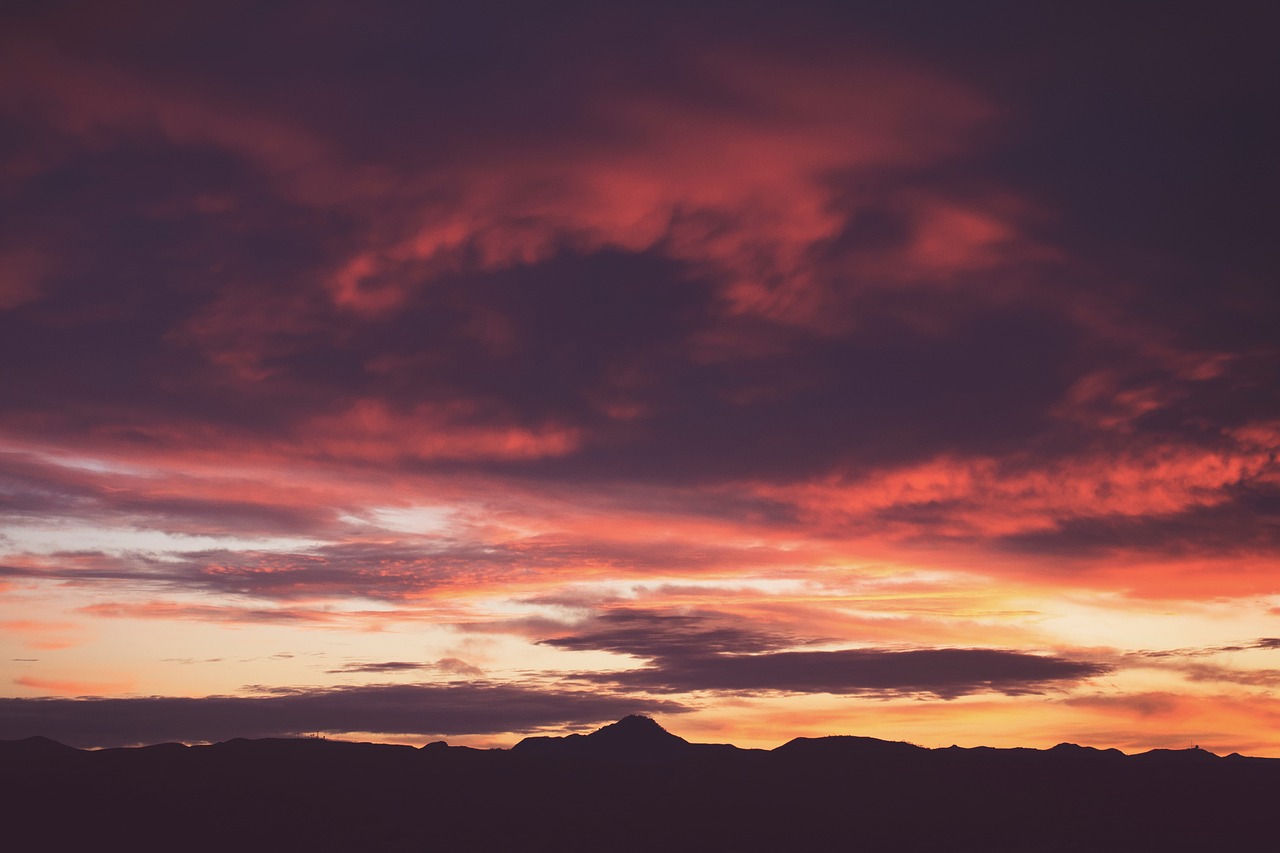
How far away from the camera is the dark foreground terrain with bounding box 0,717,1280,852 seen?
134m

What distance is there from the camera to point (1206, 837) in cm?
13275

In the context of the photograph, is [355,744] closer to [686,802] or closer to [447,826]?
[447,826]

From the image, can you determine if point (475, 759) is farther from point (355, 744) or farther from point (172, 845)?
point (172, 845)

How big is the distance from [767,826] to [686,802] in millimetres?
14377

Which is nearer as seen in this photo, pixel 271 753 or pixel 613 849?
pixel 613 849

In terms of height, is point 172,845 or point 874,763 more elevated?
point 874,763

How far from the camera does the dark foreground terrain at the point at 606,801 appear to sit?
134m

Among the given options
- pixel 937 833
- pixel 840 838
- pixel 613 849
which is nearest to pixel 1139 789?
pixel 937 833

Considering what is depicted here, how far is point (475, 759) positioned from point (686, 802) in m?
37.8

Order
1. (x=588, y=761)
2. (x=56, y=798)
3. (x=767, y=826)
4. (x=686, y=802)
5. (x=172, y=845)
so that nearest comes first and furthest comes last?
(x=172, y=845), (x=56, y=798), (x=767, y=826), (x=686, y=802), (x=588, y=761)

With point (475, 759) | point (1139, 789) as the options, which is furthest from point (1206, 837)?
point (475, 759)

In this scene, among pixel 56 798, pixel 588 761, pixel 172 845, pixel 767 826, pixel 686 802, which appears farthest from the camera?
pixel 588 761

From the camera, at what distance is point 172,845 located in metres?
129

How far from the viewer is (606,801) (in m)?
157
